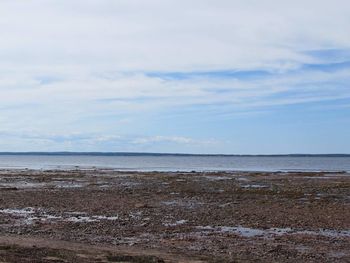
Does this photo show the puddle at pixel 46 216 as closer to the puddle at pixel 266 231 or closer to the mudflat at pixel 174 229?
the mudflat at pixel 174 229

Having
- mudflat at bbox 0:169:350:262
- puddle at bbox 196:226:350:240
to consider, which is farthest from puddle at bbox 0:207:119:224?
puddle at bbox 196:226:350:240

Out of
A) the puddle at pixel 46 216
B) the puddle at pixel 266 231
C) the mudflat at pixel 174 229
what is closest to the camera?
the mudflat at pixel 174 229

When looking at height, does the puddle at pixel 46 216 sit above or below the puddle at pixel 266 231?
below

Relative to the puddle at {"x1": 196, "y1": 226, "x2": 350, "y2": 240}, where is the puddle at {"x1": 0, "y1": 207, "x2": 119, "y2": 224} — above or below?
below

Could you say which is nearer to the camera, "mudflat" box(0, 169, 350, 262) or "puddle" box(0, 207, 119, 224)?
"mudflat" box(0, 169, 350, 262)

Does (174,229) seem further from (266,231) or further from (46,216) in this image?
(46,216)

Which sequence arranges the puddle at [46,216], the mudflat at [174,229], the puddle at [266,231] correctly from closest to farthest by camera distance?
the mudflat at [174,229] < the puddle at [266,231] < the puddle at [46,216]

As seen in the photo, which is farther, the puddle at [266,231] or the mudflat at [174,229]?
the puddle at [266,231]

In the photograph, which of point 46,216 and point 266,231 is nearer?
point 266,231

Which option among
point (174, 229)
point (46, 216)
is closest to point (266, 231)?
point (174, 229)

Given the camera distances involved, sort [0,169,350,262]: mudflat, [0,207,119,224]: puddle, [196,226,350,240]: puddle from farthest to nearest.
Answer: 1. [0,207,119,224]: puddle
2. [196,226,350,240]: puddle
3. [0,169,350,262]: mudflat

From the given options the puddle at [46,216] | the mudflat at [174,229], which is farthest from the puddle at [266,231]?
the puddle at [46,216]

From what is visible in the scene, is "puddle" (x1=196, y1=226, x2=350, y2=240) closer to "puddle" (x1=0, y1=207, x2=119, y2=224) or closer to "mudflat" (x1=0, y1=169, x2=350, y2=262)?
"mudflat" (x1=0, y1=169, x2=350, y2=262)

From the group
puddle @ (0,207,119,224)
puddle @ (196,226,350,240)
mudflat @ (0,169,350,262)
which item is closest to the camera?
mudflat @ (0,169,350,262)
